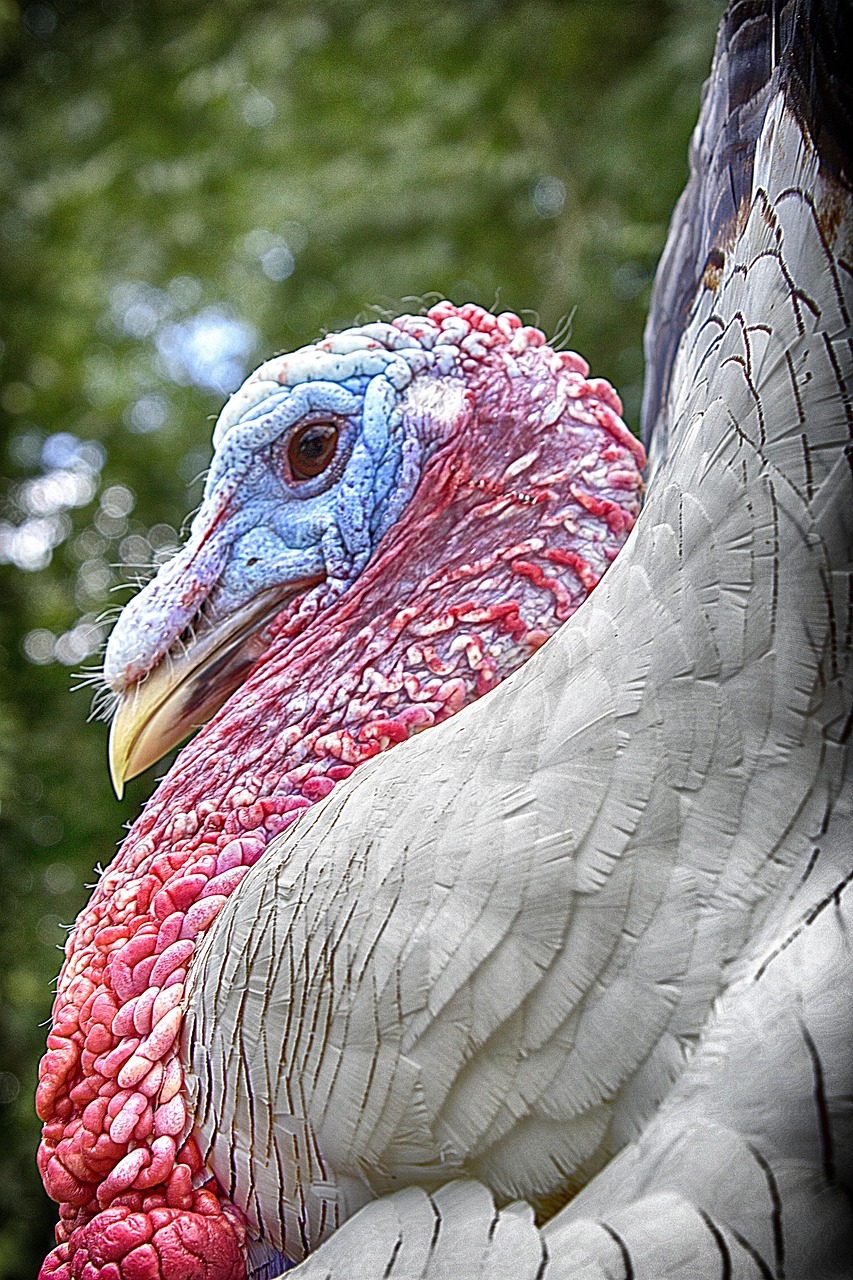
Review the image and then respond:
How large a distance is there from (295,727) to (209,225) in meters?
2.31

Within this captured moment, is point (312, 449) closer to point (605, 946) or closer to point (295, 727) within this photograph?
point (295, 727)

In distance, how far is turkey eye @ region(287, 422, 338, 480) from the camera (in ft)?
2.89

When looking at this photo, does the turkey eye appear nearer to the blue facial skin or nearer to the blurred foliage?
the blue facial skin

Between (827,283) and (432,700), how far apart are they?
0.39 meters

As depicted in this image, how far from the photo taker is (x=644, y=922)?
0.57m

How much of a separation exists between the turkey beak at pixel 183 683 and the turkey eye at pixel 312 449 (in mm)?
86

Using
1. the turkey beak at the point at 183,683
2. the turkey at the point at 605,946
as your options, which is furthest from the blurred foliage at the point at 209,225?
the turkey at the point at 605,946

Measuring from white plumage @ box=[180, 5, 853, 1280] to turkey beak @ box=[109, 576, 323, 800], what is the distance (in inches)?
10.0

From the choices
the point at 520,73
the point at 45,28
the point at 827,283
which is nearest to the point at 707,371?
the point at 827,283

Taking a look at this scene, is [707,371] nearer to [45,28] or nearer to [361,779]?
[361,779]

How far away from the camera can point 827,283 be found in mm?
549

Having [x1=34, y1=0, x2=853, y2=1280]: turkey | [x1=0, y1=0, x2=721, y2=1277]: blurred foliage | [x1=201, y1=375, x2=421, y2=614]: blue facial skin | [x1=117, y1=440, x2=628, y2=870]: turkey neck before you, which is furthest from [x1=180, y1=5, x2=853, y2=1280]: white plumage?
[x1=0, y1=0, x2=721, y2=1277]: blurred foliage

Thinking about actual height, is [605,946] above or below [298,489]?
below

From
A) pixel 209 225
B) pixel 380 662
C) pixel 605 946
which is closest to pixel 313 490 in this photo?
pixel 380 662
